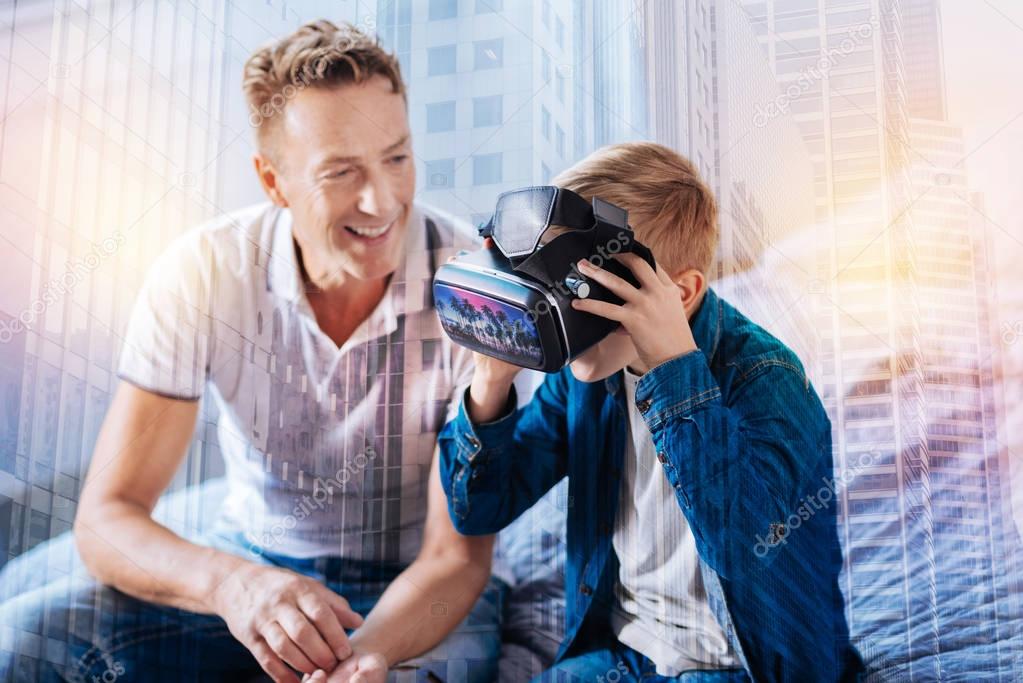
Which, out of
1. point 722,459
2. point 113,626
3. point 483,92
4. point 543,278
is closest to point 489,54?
point 483,92

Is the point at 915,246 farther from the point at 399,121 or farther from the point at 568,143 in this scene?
the point at 399,121

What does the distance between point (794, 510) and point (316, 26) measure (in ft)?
2.79

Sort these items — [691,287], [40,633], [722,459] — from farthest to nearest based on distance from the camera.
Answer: [40,633] < [691,287] < [722,459]

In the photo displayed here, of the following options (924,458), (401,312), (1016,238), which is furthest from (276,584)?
(1016,238)

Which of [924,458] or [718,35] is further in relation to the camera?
[718,35]

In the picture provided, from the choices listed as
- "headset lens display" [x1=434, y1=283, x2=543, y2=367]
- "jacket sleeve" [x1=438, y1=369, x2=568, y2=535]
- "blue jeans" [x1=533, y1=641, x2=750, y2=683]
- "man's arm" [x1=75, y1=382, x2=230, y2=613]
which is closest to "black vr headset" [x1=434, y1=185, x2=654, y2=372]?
"headset lens display" [x1=434, y1=283, x2=543, y2=367]

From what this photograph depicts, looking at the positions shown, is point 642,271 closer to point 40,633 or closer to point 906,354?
point 906,354

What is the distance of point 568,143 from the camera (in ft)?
3.92

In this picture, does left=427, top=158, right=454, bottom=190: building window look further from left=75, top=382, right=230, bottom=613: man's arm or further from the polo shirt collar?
left=75, top=382, right=230, bottom=613: man's arm

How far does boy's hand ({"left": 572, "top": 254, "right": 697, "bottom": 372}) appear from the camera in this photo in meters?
1.01

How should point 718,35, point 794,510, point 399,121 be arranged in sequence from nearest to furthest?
point 794,510 < point 718,35 < point 399,121

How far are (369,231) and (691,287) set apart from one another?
1.41 feet

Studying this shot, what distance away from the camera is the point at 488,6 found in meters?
1.25
